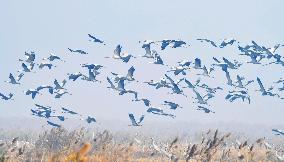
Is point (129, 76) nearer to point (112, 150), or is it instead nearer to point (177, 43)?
point (177, 43)

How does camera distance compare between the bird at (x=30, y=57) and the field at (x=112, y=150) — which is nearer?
the field at (x=112, y=150)

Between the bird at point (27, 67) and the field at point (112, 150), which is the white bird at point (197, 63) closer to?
the field at point (112, 150)

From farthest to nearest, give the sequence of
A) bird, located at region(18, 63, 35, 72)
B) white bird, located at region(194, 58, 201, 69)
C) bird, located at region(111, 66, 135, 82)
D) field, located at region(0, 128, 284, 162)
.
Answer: bird, located at region(18, 63, 35, 72)
white bird, located at region(194, 58, 201, 69)
bird, located at region(111, 66, 135, 82)
field, located at region(0, 128, 284, 162)

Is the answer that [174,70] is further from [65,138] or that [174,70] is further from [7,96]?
[65,138]

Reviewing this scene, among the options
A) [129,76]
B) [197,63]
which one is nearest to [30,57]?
[129,76]

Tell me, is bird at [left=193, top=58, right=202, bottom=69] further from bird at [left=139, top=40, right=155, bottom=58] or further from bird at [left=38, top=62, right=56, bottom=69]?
bird at [left=38, top=62, right=56, bottom=69]

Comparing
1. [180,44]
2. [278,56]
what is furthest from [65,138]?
[278,56]

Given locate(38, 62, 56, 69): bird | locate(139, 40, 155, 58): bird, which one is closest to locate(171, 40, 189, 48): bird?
locate(139, 40, 155, 58): bird

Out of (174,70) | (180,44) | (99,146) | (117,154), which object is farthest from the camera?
(99,146)

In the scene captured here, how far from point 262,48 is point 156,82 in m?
3.28

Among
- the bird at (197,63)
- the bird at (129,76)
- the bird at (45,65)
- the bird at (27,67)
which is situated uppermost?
the bird at (197,63)

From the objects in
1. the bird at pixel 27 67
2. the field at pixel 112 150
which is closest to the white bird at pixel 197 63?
the field at pixel 112 150

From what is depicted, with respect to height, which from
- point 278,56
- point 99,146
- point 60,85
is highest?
point 278,56

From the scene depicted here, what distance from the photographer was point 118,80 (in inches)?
509
